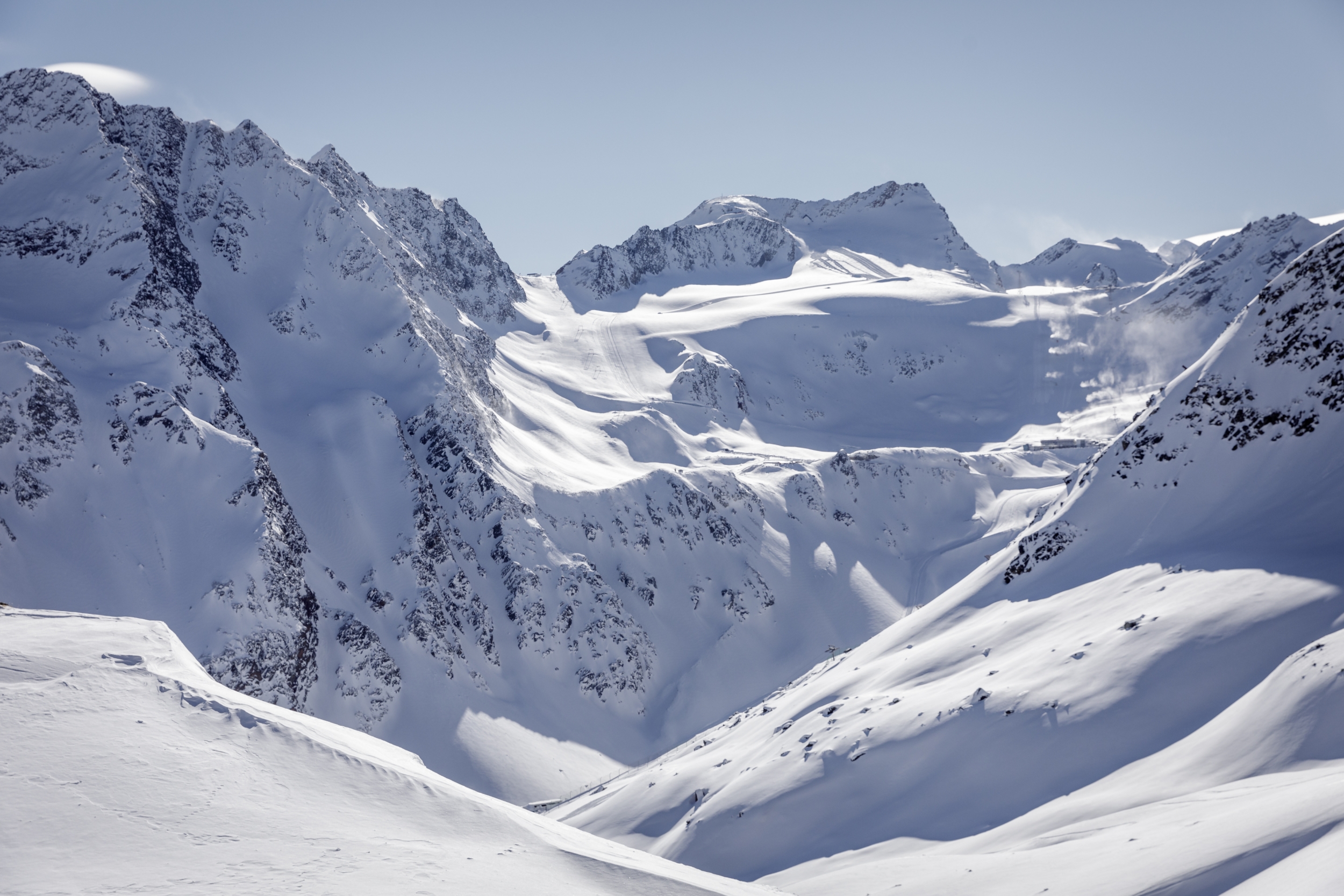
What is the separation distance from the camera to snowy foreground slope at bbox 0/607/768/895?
14625 millimetres

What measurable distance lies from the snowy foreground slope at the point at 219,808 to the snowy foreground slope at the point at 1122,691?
1243 centimetres

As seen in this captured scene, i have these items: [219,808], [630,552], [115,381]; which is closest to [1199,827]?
[219,808]

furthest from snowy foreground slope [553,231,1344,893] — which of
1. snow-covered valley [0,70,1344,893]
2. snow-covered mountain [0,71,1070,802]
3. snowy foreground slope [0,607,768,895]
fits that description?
snow-covered mountain [0,71,1070,802]

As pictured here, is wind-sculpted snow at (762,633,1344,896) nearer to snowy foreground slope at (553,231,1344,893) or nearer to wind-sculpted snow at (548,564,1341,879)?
snowy foreground slope at (553,231,1344,893)

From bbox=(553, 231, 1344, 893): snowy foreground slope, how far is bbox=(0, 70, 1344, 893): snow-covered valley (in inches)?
8.1

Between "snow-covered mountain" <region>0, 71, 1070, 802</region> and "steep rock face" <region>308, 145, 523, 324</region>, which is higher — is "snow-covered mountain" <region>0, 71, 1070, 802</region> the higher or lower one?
the lower one

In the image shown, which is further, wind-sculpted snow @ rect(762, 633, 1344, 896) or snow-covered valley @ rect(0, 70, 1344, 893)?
snow-covered valley @ rect(0, 70, 1344, 893)

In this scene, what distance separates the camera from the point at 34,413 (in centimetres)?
6619

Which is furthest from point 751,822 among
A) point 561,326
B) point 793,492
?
point 561,326

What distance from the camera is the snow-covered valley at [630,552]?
20156 millimetres

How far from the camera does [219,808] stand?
1695cm

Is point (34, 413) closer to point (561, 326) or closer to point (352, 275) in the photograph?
point (352, 275)

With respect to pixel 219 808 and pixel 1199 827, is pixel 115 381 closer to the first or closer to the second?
pixel 219 808

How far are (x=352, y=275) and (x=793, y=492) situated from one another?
224ft
